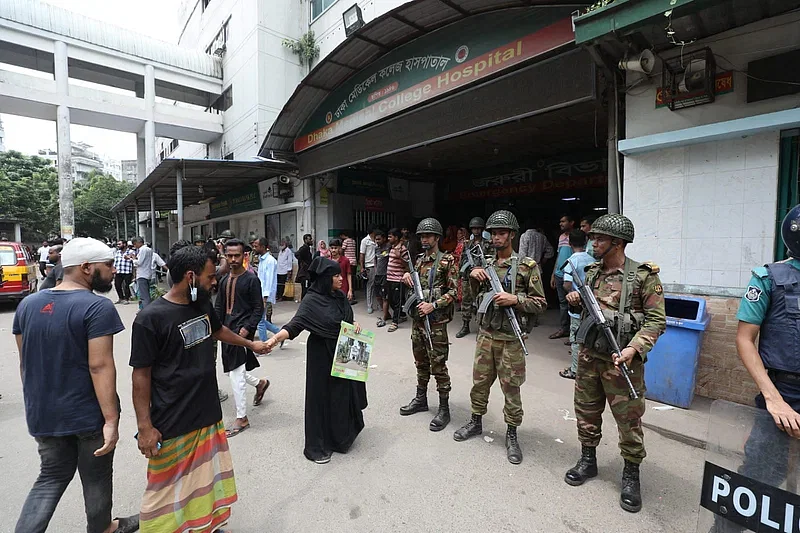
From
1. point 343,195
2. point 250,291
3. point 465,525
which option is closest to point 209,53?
point 343,195

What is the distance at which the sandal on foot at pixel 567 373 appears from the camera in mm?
4676

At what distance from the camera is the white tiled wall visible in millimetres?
3625

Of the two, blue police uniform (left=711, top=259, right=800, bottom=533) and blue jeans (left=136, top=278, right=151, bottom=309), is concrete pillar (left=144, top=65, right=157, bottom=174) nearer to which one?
blue jeans (left=136, top=278, right=151, bottom=309)

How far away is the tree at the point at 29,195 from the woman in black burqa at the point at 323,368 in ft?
101

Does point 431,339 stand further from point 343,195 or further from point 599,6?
point 343,195

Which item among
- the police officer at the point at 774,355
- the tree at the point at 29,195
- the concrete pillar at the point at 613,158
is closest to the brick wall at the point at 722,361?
the concrete pillar at the point at 613,158

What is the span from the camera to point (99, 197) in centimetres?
3491

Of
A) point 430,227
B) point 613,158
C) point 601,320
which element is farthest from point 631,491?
point 613,158

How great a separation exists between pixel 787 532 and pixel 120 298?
43.8 ft

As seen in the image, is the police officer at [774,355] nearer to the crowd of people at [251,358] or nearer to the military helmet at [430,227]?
the crowd of people at [251,358]

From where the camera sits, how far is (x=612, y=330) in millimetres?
2586

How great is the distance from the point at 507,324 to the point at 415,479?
1322mm

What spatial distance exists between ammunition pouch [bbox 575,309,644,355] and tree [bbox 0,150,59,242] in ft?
106

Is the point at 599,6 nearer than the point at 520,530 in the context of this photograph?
No
